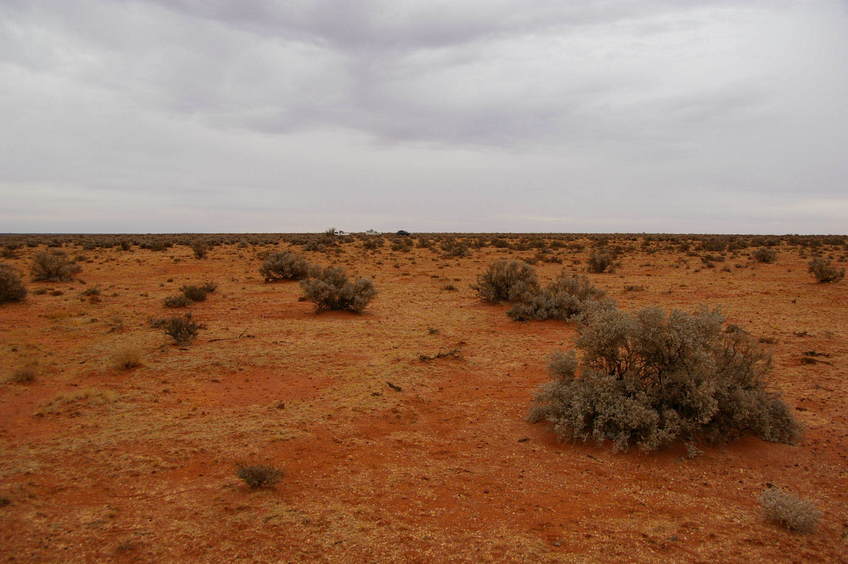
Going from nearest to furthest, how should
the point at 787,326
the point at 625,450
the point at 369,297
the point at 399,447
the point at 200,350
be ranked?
the point at 625,450 < the point at 399,447 < the point at 200,350 < the point at 787,326 < the point at 369,297

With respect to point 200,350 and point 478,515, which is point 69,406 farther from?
point 478,515

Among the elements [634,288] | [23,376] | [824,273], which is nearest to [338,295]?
[23,376]

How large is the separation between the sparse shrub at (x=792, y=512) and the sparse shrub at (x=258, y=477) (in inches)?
176

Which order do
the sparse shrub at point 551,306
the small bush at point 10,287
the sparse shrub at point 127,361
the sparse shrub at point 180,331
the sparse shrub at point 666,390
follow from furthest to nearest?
1. the small bush at point 10,287
2. the sparse shrub at point 551,306
3. the sparse shrub at point 180,331
4. the sparse shrub at point 127,361
5. the sparse shrub at point 666,390

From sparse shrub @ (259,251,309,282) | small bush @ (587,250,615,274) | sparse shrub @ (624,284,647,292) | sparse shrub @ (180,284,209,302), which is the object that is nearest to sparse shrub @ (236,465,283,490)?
sparse shrub @ (180,284,209,302)

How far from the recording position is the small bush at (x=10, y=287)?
14.6 metres

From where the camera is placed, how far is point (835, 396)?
7.12m

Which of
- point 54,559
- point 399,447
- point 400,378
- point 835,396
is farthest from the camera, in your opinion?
point 400,378

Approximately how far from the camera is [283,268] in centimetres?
2086

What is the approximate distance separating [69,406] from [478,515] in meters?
6.11

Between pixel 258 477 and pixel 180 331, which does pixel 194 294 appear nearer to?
pixel 180 331

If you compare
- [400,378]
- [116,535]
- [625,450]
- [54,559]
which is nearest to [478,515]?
[625,450]

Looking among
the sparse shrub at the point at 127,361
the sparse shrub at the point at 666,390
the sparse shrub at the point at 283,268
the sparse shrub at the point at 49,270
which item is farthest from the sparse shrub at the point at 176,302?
the sparse shrub at the point at 666,390

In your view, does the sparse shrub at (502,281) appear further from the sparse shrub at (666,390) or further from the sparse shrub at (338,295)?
the sparse shrub at (666,390)
